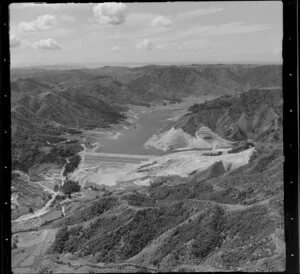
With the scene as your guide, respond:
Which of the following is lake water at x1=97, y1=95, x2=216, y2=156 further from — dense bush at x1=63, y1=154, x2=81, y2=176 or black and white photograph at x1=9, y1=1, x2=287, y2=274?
dense bush at x1=63, y1=154, x2=81, y2=176

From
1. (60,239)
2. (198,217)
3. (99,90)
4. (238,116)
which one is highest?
(99,90)

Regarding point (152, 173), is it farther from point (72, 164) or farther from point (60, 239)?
point (60, 239)

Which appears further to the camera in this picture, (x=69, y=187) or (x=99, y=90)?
(x=99, y=90)

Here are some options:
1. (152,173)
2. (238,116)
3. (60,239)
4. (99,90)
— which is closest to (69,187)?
(60,239)

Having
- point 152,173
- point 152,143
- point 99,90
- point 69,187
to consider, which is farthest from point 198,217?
point 99,90

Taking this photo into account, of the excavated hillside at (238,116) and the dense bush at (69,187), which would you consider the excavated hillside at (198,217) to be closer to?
the excavated hillside at (238,116)

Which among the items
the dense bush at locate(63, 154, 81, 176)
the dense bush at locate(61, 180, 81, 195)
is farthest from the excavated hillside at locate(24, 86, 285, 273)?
the dense bush at locate(63, 154, 81, 176)

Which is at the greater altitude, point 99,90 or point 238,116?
point 99,90
